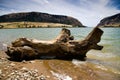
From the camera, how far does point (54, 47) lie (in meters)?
14.6

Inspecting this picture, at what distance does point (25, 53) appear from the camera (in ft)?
45.2

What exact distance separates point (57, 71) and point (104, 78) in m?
3.08

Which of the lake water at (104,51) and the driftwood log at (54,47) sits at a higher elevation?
the driftwood log at (54,47)

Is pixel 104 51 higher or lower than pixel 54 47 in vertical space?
lower

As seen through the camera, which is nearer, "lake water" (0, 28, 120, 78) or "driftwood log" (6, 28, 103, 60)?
"driftwood log" (6, 28, 103, 60)

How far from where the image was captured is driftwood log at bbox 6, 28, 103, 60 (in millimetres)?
13784

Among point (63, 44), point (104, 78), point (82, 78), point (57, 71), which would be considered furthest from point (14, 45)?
point (104, 78)

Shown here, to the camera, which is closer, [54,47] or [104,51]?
[54,47]

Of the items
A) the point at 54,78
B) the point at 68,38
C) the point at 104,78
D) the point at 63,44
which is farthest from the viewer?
the point at 68,38

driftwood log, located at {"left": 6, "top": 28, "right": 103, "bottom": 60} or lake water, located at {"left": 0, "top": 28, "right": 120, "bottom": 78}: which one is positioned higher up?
driftwood log, located at {"left": 6, "top": 28, "right": 103, "bottom": 60}

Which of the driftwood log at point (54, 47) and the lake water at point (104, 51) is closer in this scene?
the driftwood log at point (54, 47)

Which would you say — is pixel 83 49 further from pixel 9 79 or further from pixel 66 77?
pixel 9 79

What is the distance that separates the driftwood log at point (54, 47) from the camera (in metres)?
13.8

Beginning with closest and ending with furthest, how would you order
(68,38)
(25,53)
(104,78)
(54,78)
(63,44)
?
(54,78) → (104,78) → (25,53) → (63,44) → (68,38)
